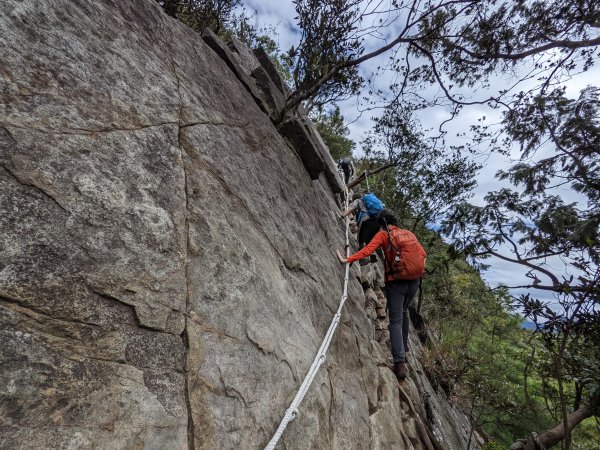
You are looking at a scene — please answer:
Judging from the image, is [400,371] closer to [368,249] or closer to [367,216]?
[368,249]

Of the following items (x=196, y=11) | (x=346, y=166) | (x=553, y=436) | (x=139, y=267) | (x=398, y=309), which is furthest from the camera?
(x=346, y=166)

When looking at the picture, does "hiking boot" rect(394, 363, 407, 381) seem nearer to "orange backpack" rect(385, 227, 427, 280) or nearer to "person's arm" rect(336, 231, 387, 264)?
"orange backpack" rect(385, 227, 427, 280)

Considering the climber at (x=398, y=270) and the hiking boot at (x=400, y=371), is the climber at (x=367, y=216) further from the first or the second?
the hiking boot at (x=400, y=371)

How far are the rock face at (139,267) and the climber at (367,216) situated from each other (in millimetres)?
3015

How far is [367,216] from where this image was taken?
6586 millimetres

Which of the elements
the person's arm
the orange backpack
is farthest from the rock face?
the orange backpack

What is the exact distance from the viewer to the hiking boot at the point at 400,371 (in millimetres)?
4570

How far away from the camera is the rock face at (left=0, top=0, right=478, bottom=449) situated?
140cm

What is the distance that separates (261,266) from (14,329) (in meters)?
1.63

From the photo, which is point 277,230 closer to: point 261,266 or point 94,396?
point 261,266

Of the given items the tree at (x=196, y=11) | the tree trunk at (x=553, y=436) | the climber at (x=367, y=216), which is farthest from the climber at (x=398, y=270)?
the tree at (x=196, y=11)

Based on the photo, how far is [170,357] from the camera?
1.73 metres

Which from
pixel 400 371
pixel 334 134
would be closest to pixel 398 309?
pixel 400 371

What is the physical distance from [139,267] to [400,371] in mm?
4085
